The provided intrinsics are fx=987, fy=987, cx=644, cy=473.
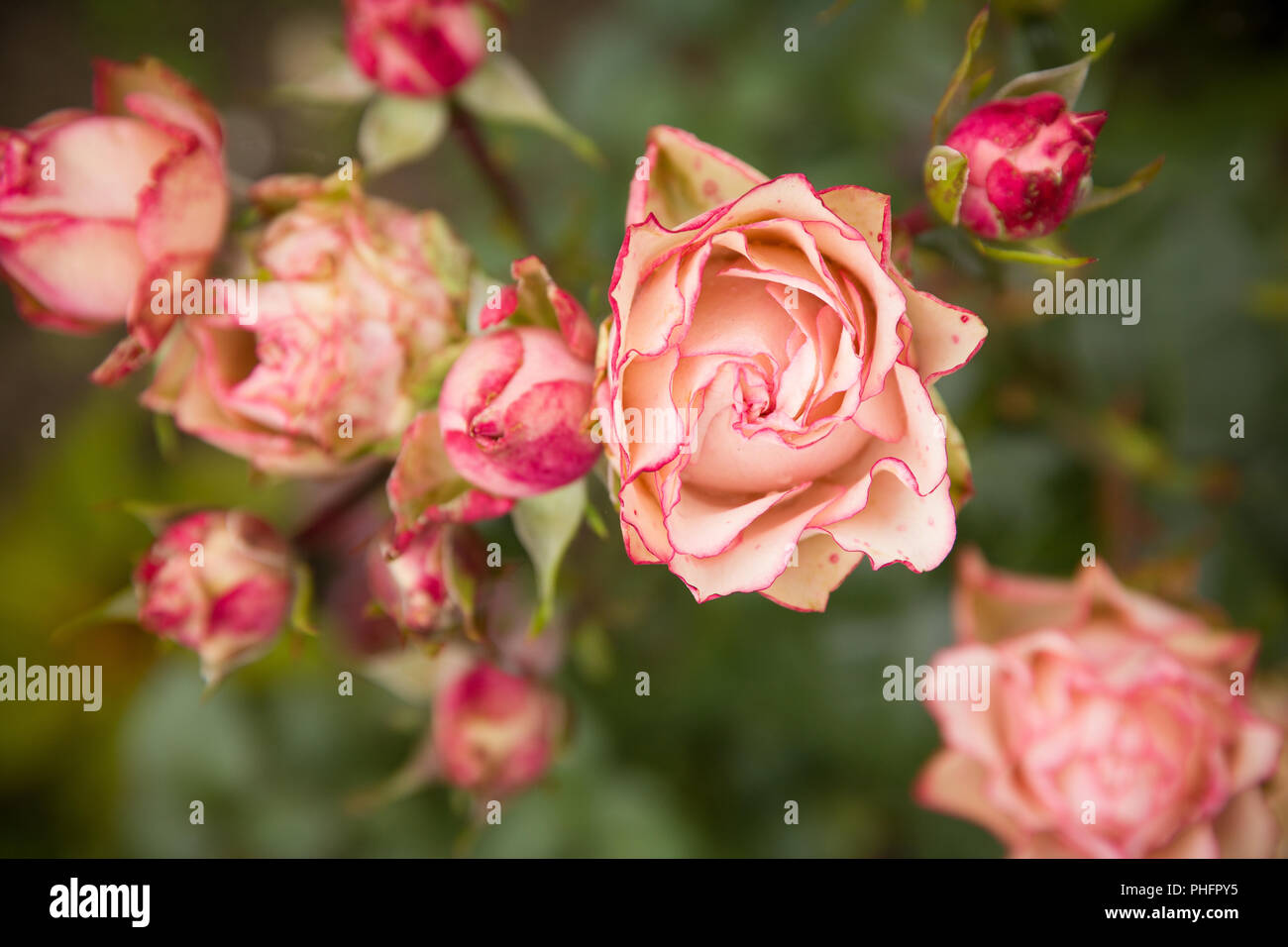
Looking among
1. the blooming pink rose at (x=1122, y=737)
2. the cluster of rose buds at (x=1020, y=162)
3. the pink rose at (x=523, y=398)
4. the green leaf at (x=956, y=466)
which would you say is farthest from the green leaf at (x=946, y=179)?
the blooming pink rose at (x=1122, y=737)

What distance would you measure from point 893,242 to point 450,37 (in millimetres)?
367

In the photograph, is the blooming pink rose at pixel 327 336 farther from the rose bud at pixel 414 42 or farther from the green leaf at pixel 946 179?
the green leaf at pixel 946 179

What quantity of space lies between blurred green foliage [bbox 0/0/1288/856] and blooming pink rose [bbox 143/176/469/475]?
0.63 feet

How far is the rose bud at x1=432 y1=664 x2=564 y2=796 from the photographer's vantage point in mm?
808

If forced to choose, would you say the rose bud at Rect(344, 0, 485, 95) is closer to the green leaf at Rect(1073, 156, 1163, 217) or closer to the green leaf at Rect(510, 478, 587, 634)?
the green leaf at Rect(510, 478, 587, 634)

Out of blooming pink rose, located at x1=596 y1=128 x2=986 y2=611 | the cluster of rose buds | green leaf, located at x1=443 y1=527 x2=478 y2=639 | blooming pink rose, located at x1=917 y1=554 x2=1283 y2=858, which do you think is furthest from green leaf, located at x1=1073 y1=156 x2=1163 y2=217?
green leaf, located at x1=443 y1=527 x2=478 y2=639

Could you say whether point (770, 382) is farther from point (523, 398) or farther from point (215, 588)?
point (215, 588)

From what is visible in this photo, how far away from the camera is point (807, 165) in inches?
42.0

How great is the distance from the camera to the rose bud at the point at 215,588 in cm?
68

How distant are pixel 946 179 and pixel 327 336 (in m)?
0.38

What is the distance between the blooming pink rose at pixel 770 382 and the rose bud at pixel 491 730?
374 mm

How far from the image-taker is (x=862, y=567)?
104cm
